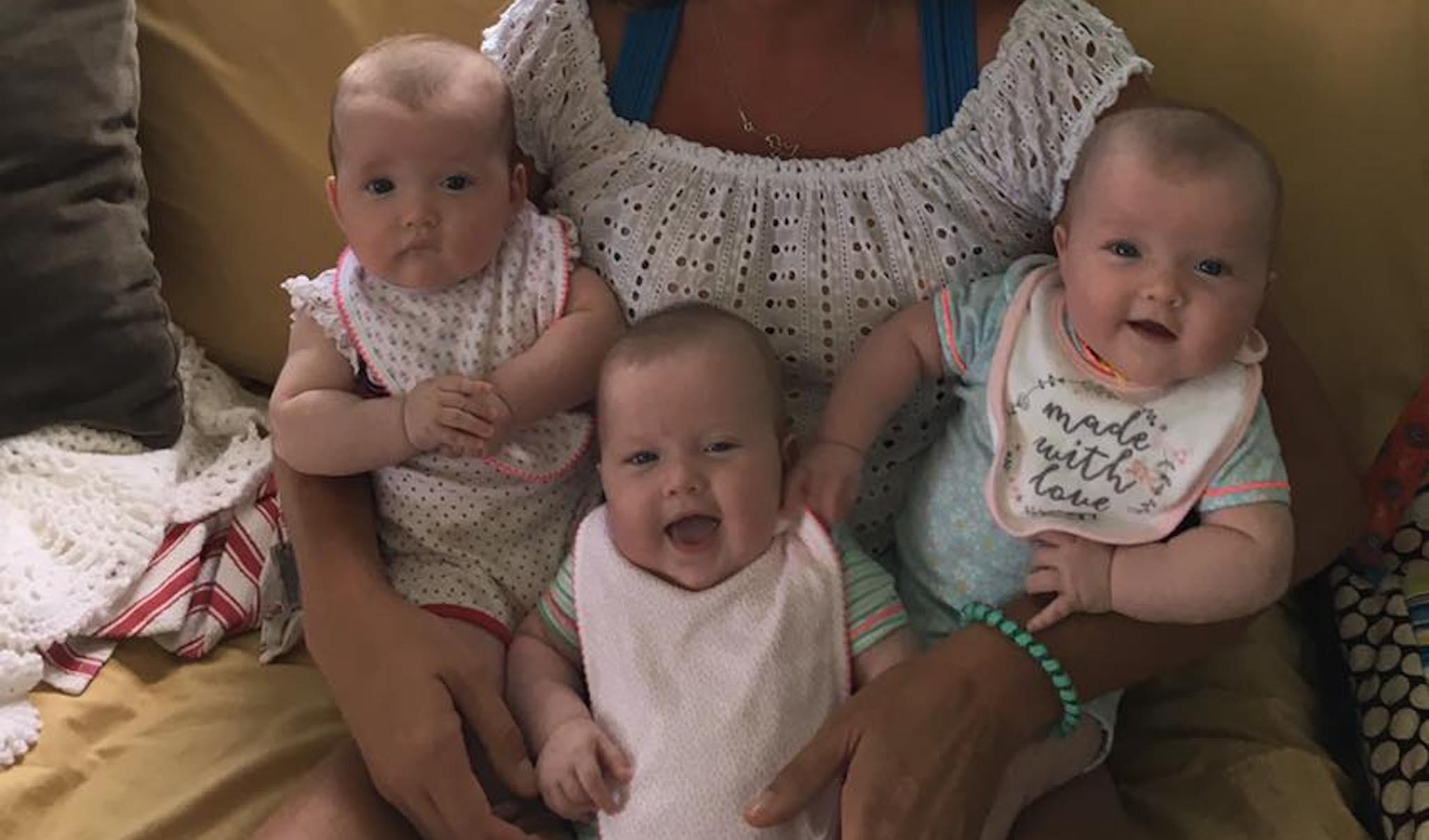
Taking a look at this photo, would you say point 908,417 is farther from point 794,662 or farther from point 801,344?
point 794,662

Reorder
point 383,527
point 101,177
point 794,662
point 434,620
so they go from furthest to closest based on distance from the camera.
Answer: point 101,177, point 383,527, point 434,620, point 794,662

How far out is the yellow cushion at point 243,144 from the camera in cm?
161

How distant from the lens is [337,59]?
1.60m

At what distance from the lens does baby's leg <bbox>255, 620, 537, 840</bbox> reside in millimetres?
1187

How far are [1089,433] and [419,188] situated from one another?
1.86 feet

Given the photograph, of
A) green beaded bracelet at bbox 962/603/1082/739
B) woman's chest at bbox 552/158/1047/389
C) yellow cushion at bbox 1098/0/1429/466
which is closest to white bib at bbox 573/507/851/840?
green beaded bracelet at bbox 962/603/1082/739

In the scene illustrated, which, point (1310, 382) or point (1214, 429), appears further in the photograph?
point (1310, 382)


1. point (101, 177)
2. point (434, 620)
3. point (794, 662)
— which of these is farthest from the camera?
point (101, 177)

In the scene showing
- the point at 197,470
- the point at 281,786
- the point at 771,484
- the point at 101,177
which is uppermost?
the point at 101,177

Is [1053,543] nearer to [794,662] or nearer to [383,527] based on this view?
[794,662]

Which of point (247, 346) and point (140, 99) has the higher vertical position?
point (140, 99)

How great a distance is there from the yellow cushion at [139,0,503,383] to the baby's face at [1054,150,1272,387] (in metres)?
0.78

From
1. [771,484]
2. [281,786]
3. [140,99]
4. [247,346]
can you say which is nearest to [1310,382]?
[771,484]

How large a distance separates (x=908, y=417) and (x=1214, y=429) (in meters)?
0.28
